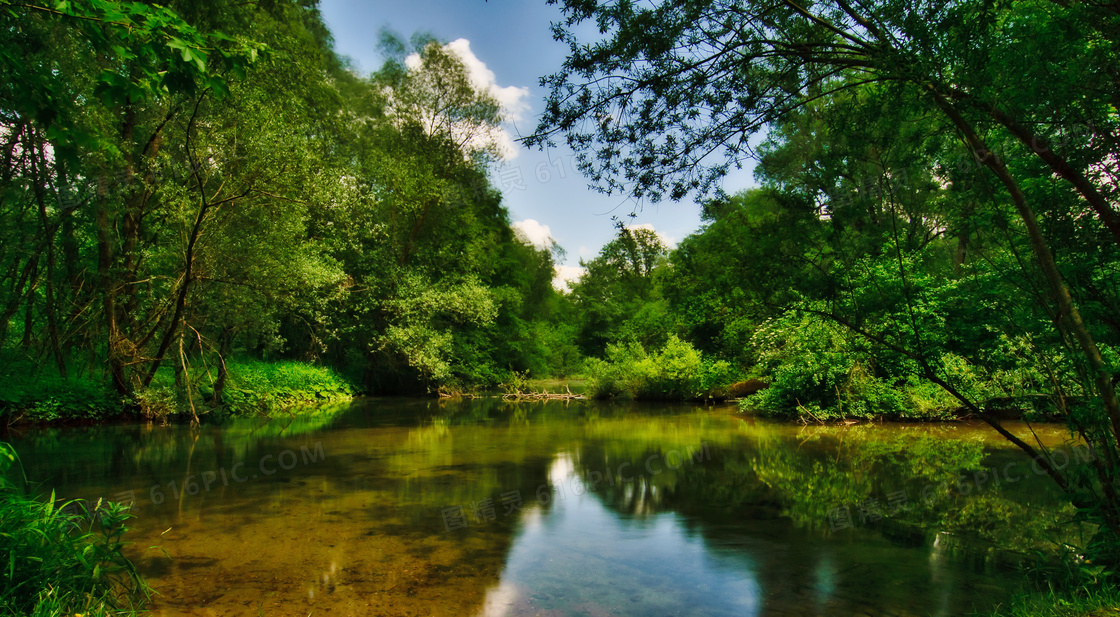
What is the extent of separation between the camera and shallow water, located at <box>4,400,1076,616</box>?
4461mm

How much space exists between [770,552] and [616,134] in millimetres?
4053

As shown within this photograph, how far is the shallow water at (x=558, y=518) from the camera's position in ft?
14.6

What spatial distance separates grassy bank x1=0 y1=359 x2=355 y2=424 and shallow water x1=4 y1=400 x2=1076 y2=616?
0.71 meters

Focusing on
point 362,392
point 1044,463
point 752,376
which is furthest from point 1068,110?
point 362,392

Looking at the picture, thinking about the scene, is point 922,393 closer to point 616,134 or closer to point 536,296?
point 616,134

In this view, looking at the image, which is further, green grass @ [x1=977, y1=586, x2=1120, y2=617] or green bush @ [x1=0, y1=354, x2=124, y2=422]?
green bush @ [x1=0, y1=354, x2=124, y2=422]

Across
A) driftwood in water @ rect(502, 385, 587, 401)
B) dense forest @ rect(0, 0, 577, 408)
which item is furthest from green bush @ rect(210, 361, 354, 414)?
driftwood in water @ rect(502, 385, 587, 401)

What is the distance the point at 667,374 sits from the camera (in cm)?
2123

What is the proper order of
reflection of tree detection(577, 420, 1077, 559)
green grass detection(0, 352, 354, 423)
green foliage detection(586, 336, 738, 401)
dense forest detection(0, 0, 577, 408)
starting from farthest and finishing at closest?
green foliage detection(586, 336, 738, 401) → green grass detection(0, 352, 354, 423) → dense forest detection(0, 0, 577, 408) → reflection of tree detection(577, 420, 1077, 559)

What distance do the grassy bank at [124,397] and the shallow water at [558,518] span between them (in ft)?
2.32

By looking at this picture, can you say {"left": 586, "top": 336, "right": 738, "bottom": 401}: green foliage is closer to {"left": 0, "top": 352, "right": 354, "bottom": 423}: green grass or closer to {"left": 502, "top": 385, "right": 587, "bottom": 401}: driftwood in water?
{"left": 502, "top": 385, "right": 587, "bottom": 401}: driftwood in water
